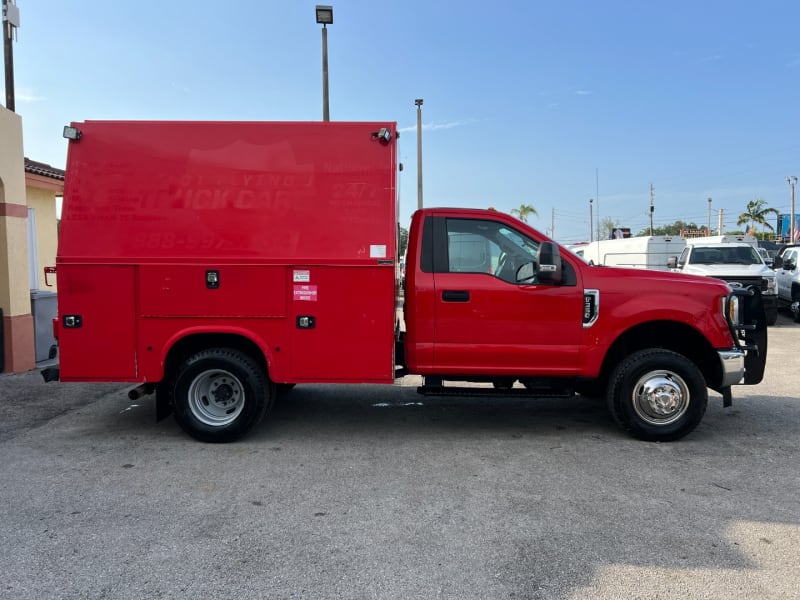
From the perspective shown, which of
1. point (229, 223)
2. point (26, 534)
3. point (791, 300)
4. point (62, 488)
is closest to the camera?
point (26, 534)

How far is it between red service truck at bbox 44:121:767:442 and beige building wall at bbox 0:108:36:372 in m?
4.01

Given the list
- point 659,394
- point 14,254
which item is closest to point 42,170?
point 14,254

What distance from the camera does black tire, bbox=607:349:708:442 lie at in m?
5.41

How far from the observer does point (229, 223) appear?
17.6 feet

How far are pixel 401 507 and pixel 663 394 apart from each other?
9.17 ft

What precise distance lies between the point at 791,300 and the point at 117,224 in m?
16.5

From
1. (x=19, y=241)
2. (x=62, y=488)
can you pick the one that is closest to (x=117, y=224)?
(x=62, y=488)

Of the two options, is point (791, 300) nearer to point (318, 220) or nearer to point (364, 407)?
point (364, 407)

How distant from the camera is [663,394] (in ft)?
17.8

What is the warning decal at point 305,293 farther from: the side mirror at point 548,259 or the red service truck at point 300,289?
the side mirror at point 548,259

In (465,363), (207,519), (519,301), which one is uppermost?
(519,301)

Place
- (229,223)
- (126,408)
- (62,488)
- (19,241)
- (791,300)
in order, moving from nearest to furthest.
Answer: (62,488) → (229,223) → (126,408) → (19,241) → (791,300)

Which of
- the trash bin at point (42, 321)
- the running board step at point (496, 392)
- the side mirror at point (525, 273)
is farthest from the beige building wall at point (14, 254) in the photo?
the side mirror at point (525, 273)

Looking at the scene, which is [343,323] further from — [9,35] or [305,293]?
[9,35]
